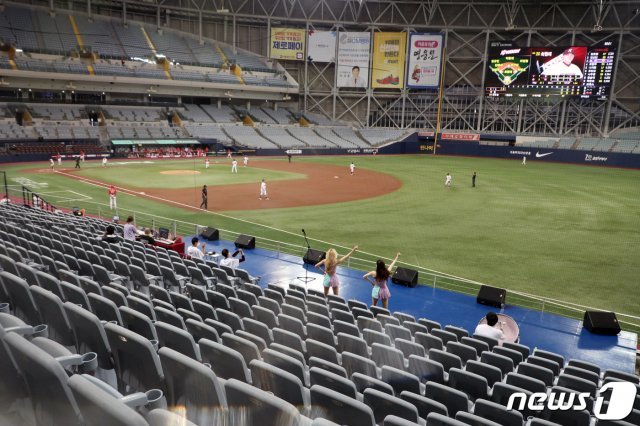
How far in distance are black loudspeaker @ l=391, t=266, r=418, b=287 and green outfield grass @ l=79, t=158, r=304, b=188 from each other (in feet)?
82.1

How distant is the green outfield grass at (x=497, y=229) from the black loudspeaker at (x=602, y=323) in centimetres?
246

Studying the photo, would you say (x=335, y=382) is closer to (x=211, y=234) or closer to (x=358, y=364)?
(x=358, y=364)

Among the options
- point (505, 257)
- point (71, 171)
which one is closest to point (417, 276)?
point (505, 257)

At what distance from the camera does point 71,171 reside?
43094 mm

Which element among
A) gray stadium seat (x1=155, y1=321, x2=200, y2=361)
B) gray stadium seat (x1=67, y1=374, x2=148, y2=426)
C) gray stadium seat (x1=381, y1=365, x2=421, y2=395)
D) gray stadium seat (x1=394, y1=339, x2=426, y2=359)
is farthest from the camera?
gray stadium seat (x1=394, y1=339, x2=426, y2=359)

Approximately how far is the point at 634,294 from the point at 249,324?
15.3 meters

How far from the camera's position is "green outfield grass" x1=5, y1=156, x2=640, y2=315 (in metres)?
17.7

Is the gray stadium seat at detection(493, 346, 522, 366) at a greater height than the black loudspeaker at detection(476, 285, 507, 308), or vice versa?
the gray stadium seat at detection(493, 346, 522, 366)

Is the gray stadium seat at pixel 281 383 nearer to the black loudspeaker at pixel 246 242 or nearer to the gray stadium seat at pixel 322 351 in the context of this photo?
the gray stadium seat at pixel 322 351

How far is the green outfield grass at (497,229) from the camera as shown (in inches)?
696

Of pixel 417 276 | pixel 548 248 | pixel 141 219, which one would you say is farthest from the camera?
pixel 141 219

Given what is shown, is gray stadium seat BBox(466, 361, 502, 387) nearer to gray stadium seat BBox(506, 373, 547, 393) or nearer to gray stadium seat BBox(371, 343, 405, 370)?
gray stadium seat BBox(506, 373, 547, 393)

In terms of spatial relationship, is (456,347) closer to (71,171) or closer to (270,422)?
(270,422)

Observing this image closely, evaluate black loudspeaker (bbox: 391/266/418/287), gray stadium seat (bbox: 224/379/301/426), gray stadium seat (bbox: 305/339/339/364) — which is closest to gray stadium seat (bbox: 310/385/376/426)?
gray stadium seat (bbox: 224/379/301/426)
